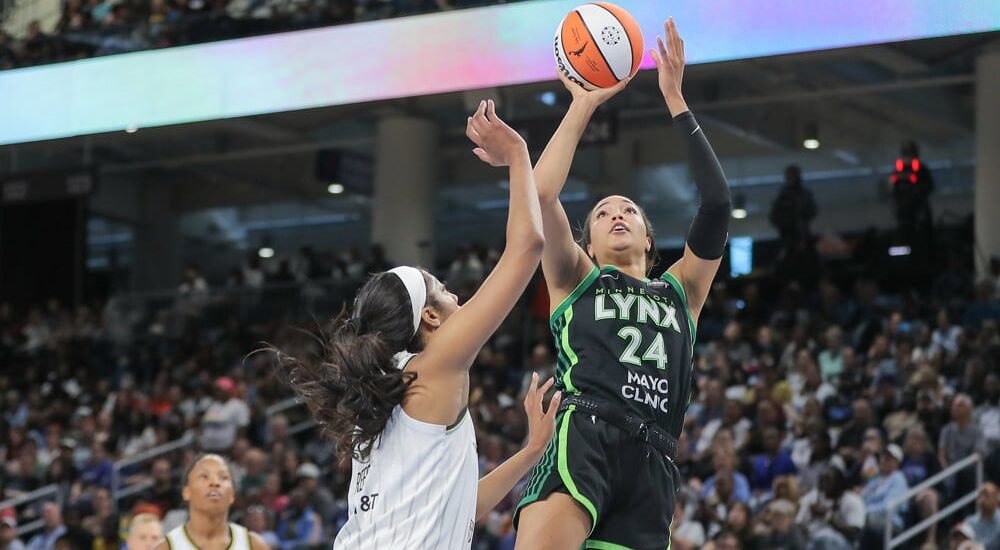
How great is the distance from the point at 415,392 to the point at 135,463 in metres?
13.6

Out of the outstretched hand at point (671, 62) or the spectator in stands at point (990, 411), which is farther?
the spectator in stands at point (990, 411)

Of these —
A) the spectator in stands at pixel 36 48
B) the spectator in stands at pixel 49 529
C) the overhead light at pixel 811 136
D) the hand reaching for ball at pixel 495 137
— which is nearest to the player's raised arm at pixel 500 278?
the hand reaching for ball at pixel 495 137

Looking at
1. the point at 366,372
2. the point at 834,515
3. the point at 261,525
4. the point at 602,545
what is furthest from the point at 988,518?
the point at 366,372

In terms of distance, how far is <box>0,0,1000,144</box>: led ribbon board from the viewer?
13.5 m

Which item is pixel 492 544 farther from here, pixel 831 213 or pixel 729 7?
pixel 831 213

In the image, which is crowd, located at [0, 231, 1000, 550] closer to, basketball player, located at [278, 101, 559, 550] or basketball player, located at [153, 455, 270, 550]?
basketball player, located at [153, 455, 270, 550]

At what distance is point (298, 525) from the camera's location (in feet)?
41.9

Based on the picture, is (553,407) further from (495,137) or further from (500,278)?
(495,137)

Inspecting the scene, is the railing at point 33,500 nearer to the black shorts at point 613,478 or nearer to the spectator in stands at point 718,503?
the spectator in stands at point 718,503

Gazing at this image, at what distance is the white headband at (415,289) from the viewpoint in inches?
152

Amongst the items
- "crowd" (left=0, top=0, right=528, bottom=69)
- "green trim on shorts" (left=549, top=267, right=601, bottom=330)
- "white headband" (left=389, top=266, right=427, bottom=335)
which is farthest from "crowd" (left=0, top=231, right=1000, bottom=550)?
"white headband" (left=389, top=266, right=427, bottom=335)

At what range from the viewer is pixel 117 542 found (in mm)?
12953

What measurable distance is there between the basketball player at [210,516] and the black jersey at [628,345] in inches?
89.7

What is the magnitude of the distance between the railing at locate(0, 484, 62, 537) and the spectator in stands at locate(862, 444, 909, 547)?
347 inches
